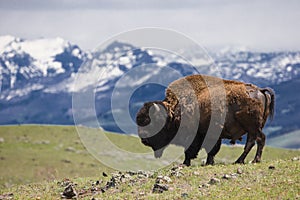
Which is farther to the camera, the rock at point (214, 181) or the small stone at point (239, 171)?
the small stone at point (239, 171)

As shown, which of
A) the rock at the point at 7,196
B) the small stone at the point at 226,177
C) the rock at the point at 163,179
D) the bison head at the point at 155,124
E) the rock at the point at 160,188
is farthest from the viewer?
the bison head at the point at 155,124

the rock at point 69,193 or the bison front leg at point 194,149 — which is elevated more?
the bison front leg at point 194,149

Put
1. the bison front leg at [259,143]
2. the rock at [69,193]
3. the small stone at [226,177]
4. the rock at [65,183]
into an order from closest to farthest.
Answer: the small stone at [226,177] < the rock at [69,193] < the rock at [65,183] < the bison front leg at [259,143]

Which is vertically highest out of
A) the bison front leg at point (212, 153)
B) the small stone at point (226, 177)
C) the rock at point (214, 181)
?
the small stone at point (226, 177)

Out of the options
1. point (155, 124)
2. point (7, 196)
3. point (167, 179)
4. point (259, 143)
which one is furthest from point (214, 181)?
point (7, 196)

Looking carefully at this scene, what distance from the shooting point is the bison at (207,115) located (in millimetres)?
21062

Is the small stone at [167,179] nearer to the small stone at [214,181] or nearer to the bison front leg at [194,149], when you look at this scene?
the small stone at [214,181]

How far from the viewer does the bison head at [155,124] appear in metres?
21.4

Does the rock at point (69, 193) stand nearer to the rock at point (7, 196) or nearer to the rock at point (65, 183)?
the rock at point (65, 183)

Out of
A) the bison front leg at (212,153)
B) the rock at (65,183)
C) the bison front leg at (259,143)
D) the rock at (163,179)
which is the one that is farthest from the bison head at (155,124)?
the rock at (163,179)

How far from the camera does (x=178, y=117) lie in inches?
848

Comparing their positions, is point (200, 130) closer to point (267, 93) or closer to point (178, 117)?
point (178, 117)

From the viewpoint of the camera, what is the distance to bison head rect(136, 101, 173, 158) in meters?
21.4

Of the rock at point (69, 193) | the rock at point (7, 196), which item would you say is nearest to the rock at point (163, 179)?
the rock at point (69, 193)
